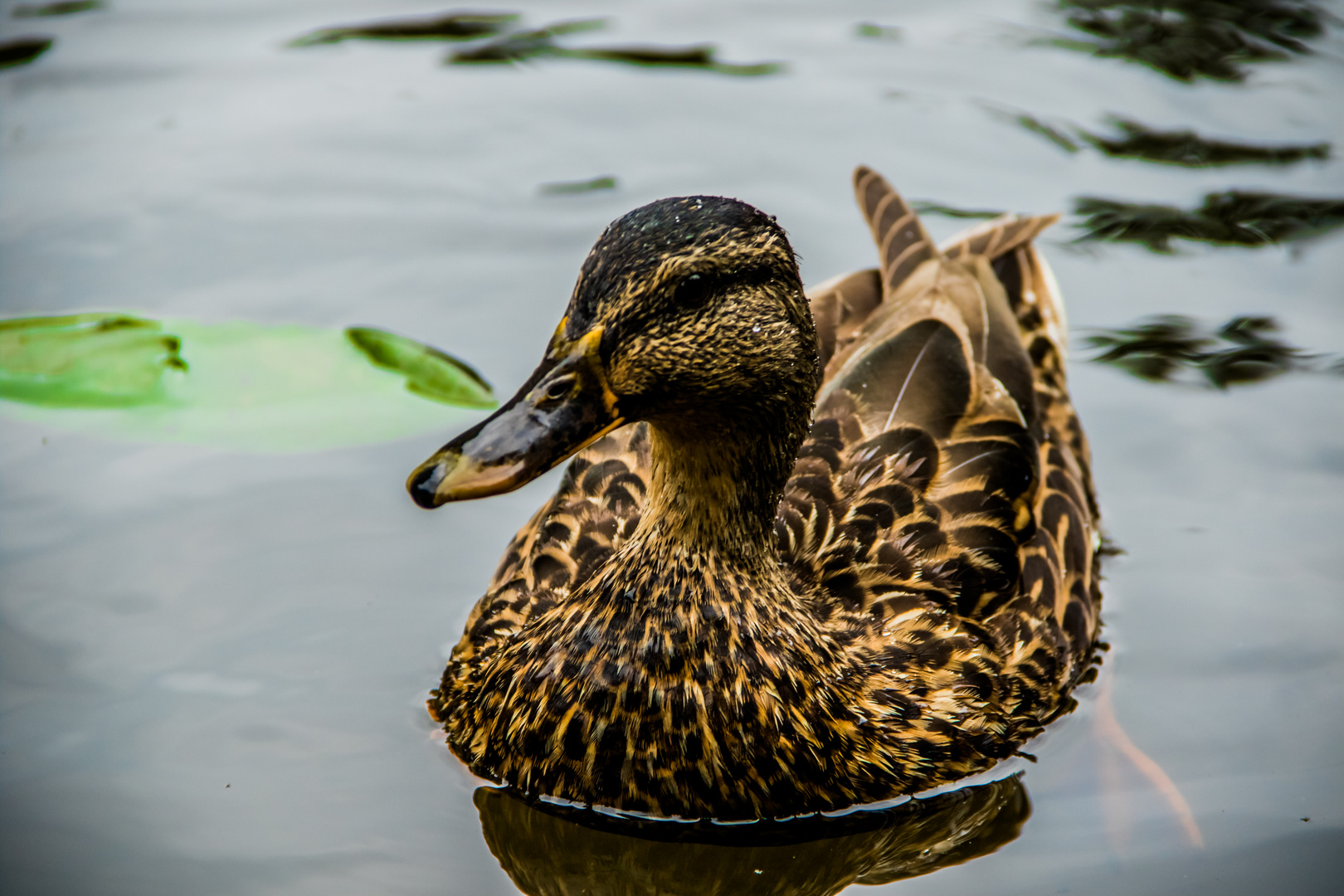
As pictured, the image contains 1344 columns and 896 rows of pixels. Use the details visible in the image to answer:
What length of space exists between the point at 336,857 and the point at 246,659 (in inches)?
37.0

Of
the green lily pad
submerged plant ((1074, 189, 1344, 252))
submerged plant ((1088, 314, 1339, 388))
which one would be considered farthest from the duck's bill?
submerged plant ((1074, 189, 1344, 252))

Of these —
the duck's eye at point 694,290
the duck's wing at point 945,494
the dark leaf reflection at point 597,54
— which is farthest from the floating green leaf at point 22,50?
the duck's eye at point 694,290

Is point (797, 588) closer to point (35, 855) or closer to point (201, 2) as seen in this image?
point (35, 855)

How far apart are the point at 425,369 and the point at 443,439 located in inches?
14.5

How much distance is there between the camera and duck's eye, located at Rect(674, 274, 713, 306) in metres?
3.59

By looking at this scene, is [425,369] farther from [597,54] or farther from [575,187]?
[597,54]

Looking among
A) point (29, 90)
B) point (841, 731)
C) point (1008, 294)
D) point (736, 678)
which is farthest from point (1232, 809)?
point (29, 90)

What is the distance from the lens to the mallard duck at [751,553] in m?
3.57

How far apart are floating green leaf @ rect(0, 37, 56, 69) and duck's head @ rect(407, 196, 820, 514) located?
5.46 meters

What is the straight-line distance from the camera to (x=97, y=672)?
4570mm

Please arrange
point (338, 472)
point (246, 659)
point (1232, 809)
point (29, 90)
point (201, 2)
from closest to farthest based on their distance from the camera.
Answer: point (1232, 809)
point (246, 659)
point (338, 472)
point (29, 90)
point (201, 2)

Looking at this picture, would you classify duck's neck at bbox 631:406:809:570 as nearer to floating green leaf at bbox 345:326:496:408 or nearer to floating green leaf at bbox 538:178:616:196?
floating green leaf at bbox 345:326:496:408

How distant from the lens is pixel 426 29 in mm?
8273

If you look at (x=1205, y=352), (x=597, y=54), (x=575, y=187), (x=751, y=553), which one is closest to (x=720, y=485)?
(x=751, y=553)
